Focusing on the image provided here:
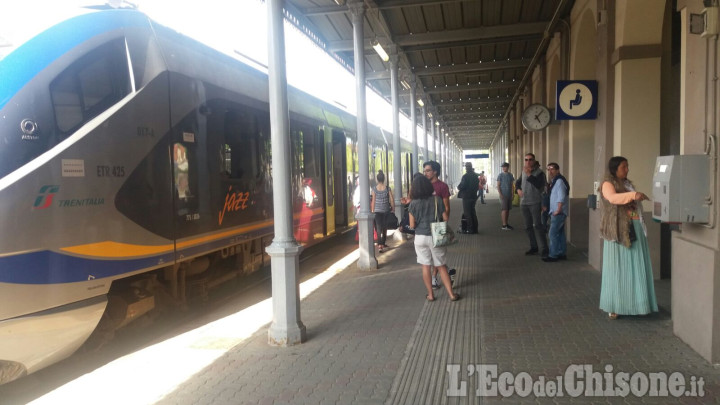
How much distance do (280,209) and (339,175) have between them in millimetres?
7684

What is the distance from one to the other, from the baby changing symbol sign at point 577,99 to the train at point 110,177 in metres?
5.09

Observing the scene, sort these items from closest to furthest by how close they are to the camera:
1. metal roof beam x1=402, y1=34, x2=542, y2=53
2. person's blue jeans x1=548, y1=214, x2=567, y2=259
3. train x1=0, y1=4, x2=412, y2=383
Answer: train x1=0, y1=4, x2=412, y2=383 → person's blue jeans x1=548, y1=214, x2=567, y2=259 → metal roof beam x1=402, y1=34, x2=542, y2=53

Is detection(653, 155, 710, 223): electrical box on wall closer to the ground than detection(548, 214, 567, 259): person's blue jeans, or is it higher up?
higher up

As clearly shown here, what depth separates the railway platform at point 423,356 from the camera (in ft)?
13.0

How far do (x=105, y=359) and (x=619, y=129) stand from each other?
23.7 ft

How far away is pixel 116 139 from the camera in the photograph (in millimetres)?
4867

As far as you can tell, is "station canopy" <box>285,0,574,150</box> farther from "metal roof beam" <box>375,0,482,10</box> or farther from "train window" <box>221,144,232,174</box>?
"train window" <box>221,144,232,174</box>

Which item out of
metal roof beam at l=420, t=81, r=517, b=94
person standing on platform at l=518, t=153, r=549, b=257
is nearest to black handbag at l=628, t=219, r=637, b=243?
person standing on platform at l=518, t=153, r=549, b=257

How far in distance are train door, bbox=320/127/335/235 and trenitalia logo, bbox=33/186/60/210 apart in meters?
7.45

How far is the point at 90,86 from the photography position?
189 inches

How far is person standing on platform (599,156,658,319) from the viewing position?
5.40m

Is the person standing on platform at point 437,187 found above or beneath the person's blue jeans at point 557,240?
A: above

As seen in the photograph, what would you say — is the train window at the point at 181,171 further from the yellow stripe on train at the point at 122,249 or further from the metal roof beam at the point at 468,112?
the metal roof beam at the point at 468,112

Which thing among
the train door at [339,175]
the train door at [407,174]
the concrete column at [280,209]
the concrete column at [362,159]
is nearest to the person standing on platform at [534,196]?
the concrete column at [362,159]
